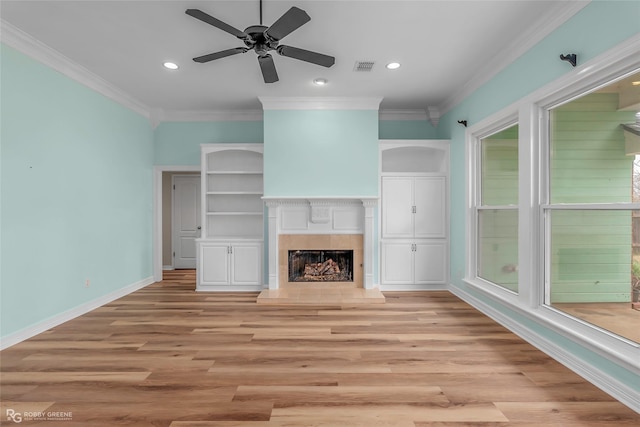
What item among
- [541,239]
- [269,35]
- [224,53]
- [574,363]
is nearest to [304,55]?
[269,35]

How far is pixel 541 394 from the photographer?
2225 mm

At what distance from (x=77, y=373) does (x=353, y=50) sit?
3.73m

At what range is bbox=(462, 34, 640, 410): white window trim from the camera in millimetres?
2158

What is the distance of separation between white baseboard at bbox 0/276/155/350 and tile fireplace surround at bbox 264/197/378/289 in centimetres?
217

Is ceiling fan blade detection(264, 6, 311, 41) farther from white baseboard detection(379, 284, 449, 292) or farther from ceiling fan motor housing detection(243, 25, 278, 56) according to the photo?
white baseboard detection(379, 284, 449, 292)

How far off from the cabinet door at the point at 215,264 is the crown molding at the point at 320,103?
88.6 inches

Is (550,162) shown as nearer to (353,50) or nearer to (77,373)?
(353,50)

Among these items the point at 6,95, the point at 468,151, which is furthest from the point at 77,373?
the point at 468,151

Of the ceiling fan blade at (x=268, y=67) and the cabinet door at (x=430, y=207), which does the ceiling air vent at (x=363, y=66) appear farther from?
the cabinet door at (x=430, y=207)

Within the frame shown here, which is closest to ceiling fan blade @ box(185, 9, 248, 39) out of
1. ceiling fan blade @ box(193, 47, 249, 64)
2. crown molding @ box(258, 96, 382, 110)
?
ceiling fan blade @ box(193, 47, 249, 64)

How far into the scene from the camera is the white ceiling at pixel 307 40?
2.67 m

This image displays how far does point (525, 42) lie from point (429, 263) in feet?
10.1

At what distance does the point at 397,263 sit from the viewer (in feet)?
16.6
